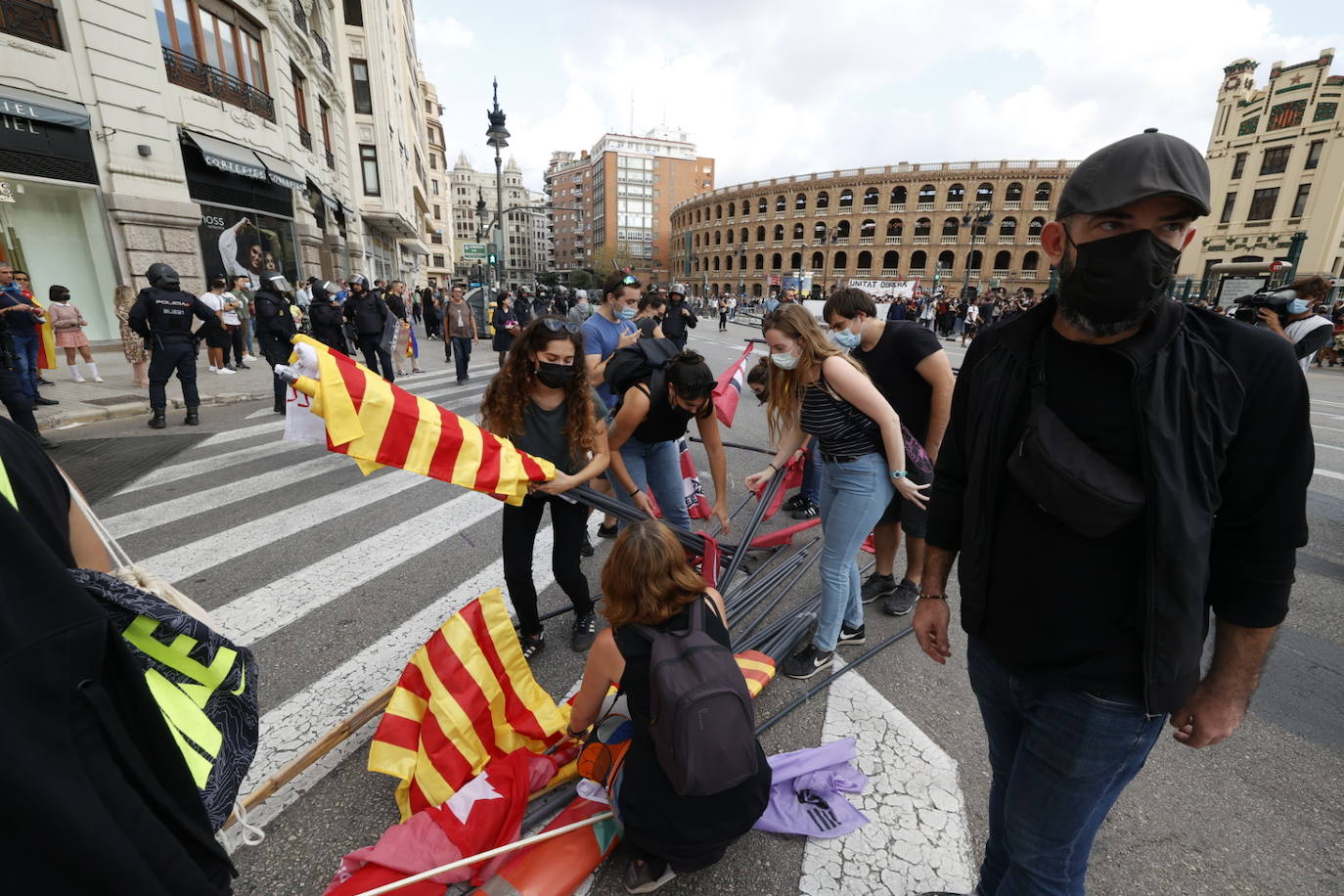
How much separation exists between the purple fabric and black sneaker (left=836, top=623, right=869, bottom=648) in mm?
955

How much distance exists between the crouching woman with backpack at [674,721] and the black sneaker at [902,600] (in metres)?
2.19

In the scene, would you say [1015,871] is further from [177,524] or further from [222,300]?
[222,300]

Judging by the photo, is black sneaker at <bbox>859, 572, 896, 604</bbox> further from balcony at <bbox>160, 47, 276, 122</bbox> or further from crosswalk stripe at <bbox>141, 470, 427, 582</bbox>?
balcony at <bbox>160, 47, 276, 122</bbox>

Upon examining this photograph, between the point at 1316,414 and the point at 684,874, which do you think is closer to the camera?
the point at 684,874

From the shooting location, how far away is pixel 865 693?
312cm

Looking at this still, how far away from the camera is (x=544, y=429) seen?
10.8ft

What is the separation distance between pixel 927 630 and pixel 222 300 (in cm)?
1486

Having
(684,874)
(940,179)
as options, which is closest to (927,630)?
(684,874)

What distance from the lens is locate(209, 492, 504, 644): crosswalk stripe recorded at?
3699mm

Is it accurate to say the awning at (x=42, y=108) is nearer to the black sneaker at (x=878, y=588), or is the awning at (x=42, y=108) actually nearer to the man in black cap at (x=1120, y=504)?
the black sneaker at (x=878, y=588)

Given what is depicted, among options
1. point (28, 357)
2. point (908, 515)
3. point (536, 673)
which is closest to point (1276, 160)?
point (908, 515)

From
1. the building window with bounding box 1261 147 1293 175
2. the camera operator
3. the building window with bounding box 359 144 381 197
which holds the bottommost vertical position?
the camera operator

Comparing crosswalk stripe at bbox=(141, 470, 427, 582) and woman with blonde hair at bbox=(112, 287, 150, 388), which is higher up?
woman with blonde hair at bbox=(112, 287, 150, 388)

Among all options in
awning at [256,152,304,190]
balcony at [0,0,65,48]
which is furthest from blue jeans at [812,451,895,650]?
awning at [256,152,304,190]
